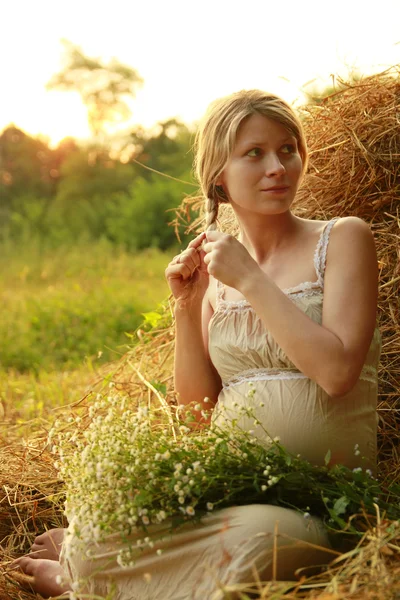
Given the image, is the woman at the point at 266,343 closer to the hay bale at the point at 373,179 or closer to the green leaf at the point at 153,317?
the hay bale at the point at 373,179

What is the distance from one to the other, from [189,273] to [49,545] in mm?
1173

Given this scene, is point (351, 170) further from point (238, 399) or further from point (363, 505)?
point (363, 505)

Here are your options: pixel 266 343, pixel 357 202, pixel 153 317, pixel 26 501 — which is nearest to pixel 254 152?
pixel 266 343

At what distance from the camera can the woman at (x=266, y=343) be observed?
6.89 ft

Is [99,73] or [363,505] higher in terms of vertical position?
[99,73]

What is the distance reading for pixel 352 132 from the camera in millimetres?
3477

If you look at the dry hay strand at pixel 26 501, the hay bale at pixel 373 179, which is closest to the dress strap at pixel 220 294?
the hay bale at pixel 373 179

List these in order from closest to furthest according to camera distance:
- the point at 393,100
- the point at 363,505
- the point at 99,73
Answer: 1. the point at 363,505
2. the point at 393,100
3. the point at 99,73

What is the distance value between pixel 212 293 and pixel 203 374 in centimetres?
32

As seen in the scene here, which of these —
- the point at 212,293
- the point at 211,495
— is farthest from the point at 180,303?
the point at 211,495

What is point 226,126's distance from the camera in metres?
2.56

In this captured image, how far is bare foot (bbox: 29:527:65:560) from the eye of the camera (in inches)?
107

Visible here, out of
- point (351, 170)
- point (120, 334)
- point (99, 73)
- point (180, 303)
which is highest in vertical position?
point (99, 73)

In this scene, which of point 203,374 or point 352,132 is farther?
point 352,132
